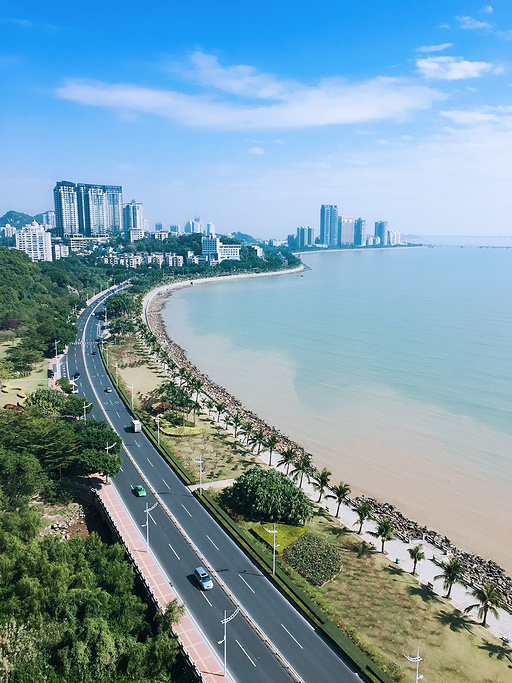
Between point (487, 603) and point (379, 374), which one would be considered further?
point (379, 374)

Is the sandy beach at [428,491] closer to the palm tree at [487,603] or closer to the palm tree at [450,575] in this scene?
the palm tree at [450,575]

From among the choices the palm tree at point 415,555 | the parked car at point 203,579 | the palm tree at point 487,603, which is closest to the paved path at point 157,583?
the parked car at point 203,579

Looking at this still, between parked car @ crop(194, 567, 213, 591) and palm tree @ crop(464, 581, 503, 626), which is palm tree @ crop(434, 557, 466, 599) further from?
parked car @ crop(194, 567, 213, 591)

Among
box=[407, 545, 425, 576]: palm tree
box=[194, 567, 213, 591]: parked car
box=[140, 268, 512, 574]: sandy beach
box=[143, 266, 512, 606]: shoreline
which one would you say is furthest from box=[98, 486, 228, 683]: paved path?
box=[140, 268, 512, 574]: sandy beach

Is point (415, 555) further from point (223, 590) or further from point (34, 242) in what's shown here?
point (34, 242)

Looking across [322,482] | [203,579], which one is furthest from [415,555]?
[203,579]

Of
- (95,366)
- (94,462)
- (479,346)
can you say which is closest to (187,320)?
(95,366)

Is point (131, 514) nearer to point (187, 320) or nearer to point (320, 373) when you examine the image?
point (320, 373)
